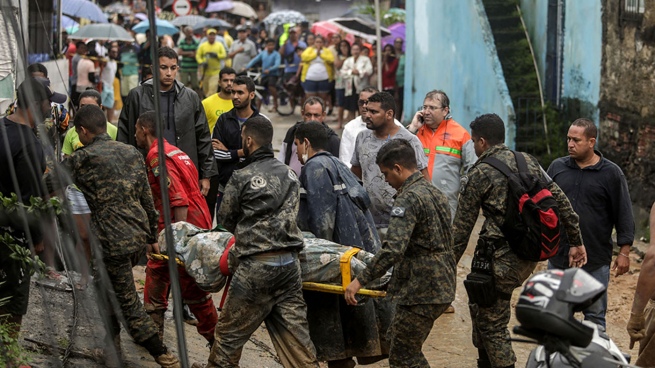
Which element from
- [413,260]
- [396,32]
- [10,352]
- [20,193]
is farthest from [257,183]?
[396,32]

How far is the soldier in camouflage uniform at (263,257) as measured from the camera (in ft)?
21.3

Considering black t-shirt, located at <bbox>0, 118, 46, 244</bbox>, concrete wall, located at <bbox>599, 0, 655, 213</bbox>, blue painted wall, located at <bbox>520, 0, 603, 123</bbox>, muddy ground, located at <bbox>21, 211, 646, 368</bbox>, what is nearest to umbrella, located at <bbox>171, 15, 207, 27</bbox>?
blue painted wall, located at <bbox>520, 0, 603, 123</bbox>

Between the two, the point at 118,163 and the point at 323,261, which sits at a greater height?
the point at 118,163

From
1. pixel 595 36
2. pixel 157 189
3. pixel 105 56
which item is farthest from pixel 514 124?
pixel 105 56

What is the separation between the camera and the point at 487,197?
702 cm

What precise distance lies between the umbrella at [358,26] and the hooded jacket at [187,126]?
18.5 meters

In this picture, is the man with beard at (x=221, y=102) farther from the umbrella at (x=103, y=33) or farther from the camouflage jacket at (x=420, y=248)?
the umbrella at (x=103, y=33)

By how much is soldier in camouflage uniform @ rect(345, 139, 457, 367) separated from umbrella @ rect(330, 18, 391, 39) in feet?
69.3

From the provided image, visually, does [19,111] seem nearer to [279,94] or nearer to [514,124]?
[514,124]

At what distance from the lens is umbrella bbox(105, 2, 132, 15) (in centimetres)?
4216

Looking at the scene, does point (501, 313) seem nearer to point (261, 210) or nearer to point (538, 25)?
point (261, 210)

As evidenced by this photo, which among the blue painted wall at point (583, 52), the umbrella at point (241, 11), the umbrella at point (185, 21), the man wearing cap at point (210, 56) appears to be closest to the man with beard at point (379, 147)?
the blue painted wall at point (583, 52)

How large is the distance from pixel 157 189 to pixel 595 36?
8.30 meters

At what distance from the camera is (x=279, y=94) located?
25719 millimetres
